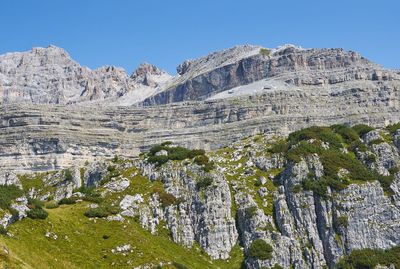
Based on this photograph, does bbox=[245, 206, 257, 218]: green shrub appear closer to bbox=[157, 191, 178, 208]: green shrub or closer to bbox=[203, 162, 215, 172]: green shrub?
bbox=[203, 162, 215, 172]: green shrub

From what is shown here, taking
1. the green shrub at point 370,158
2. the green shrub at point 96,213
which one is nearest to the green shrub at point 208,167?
the green shrub at point 96,213

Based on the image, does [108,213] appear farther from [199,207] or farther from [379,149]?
[379,149]

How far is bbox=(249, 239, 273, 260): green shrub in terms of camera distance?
7869cm

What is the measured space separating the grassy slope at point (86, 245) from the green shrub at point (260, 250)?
8.12 feet

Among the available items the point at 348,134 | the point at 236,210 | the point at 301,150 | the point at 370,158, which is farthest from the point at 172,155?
the point at 348,134

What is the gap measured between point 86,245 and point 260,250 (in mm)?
22913

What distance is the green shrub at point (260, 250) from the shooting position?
3098 inches

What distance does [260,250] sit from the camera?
79375 mm

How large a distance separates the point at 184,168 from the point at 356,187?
1022 inches

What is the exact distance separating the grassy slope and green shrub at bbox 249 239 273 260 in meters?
2.47

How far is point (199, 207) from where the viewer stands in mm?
87812

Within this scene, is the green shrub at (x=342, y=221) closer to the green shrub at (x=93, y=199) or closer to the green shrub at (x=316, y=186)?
the green shrub at (x=316, y=186)

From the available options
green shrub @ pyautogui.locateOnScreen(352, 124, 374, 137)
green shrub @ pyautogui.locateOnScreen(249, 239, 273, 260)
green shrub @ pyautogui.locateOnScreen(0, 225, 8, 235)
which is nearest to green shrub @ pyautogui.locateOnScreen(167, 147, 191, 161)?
green shrub @ pyautogui.locateOnScreen(249, 239, 273, 260)

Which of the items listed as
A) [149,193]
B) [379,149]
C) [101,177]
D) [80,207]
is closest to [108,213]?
[80,207]
